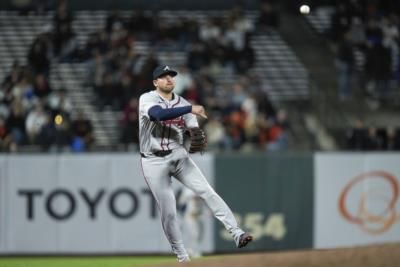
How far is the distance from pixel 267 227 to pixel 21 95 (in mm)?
5042

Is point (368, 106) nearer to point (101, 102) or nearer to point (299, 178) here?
point (299, 178)

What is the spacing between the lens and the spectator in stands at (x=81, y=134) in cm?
1847

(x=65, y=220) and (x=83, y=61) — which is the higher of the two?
(x=83, y=61)

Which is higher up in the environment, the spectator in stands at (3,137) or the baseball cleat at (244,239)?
the spectator in stands at (3,137)

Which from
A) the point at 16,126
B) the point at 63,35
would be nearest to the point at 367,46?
the point at 63,35

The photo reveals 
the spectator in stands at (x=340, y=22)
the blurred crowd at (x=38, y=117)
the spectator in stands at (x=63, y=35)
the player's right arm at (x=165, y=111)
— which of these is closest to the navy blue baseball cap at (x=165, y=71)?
the player's right arm at (x=165, y=111)

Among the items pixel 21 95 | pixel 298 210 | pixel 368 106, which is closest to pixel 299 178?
pixel 298 210

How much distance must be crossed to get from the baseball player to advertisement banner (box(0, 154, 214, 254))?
→ 7.69 meters

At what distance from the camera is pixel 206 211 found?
18.4 meters

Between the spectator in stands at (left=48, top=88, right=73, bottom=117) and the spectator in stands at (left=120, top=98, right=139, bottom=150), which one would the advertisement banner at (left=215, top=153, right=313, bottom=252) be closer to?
the spectator in stands at (left=120, top=98, right=139, bottom=150)

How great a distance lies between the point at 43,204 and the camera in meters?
18.5

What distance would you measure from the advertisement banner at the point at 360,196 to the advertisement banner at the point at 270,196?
1.14 feet

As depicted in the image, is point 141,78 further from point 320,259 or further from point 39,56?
point 320,259

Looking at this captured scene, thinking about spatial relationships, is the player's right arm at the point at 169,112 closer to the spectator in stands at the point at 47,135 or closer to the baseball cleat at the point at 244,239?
the baseball cleat at the point at 244,239
